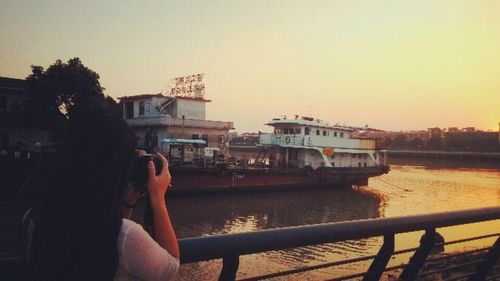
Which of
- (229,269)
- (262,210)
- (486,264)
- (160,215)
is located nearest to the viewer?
(160,215)

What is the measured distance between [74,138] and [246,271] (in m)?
10.9

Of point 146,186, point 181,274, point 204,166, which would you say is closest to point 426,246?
point 146,186

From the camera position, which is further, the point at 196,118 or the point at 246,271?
→ the point at 196,118

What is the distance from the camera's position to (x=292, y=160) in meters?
30.9

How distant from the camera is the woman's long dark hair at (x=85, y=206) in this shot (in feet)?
3.73

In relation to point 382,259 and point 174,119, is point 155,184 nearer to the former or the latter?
point 382,259

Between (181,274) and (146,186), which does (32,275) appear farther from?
(181,274)

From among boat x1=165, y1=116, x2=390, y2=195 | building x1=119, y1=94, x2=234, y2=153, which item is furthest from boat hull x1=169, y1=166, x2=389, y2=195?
building x1=119, y1=94, x2=234, y2=153

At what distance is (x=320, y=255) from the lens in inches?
525

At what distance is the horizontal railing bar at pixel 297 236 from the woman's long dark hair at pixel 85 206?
0.28 m

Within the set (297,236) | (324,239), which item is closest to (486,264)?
(324,239)

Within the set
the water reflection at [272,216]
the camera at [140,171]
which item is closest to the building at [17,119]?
the water reflection at [272,216]

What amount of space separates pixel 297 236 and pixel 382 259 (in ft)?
2.11

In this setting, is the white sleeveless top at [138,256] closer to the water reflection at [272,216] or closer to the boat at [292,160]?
the water reflection at [272,216]
